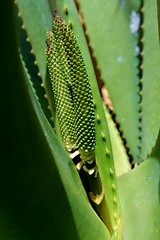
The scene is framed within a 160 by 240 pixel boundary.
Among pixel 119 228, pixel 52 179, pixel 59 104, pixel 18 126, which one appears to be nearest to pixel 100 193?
pixel 119 228

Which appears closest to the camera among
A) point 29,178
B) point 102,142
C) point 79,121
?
point 29,178

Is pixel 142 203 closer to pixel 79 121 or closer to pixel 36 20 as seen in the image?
pixel 79 121

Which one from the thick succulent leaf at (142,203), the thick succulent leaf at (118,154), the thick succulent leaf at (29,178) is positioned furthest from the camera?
the thick succulent leaf at (118,154)

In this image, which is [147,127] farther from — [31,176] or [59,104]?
[31,176]

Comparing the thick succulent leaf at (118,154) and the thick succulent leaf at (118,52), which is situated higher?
the thick succulent leaf at (118,52)

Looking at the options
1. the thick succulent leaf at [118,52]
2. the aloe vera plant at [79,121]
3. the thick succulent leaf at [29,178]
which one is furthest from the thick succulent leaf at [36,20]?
the thick succulent leaf at [29,178]

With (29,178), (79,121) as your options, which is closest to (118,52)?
(79,121)

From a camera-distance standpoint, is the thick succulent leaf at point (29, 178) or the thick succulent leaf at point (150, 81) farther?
the thick succulent leaf at point (150, 81)

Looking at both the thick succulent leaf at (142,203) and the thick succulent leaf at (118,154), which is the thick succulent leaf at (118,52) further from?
the thick succulent leaf at (142,203)
